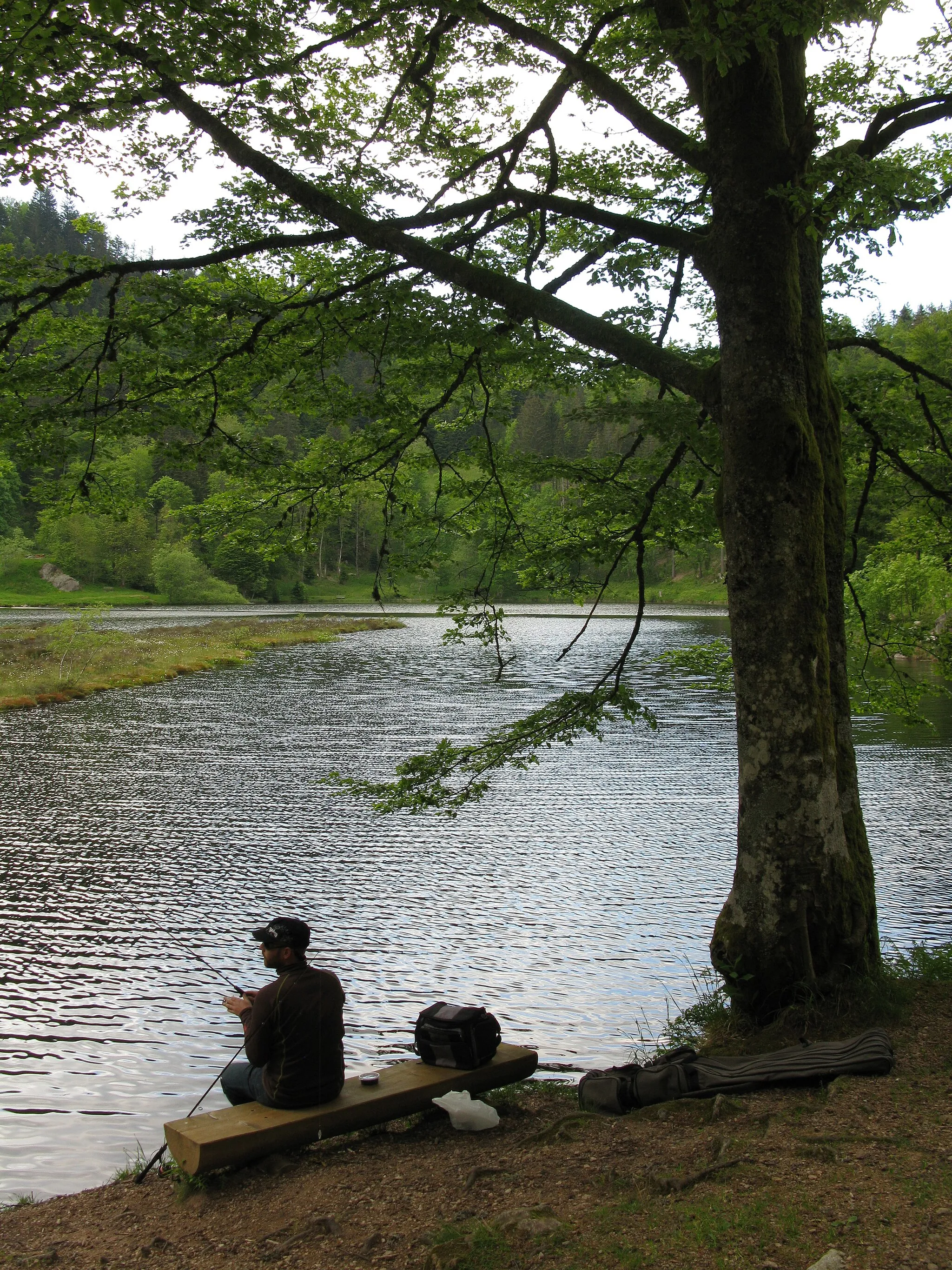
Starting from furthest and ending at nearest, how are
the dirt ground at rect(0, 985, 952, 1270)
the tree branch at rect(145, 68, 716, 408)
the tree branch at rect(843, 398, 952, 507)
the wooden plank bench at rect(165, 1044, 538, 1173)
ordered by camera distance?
the tree branch at rect(843, 398, 952, 507), the tree branch at rect(145, 68, 716, 408), the wooden plank bench at rect(165, 1044, 538, 1173), the dirt ground at rect(0, 985, 952, 1270)

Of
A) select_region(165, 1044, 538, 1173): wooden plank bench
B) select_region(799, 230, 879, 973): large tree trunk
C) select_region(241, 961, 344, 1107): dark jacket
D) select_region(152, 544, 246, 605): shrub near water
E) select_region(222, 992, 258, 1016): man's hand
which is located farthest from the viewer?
select_region(152, 544, 246, 605): shrub near water

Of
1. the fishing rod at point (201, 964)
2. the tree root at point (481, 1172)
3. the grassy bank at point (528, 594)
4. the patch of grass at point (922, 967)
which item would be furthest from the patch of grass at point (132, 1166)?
the grassy bank at point (528, 594)

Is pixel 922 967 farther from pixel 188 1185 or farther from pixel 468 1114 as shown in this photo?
pixel 188 1185

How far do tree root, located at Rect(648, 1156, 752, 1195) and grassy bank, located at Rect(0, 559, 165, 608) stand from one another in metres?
97.0

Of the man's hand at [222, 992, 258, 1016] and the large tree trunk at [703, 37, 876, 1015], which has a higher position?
the large tree trunk at [703, 37, 876, 1015]

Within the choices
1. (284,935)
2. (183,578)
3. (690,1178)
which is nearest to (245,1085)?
(284,935)

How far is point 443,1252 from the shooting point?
14.5 feet

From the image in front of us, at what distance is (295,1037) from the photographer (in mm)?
5941

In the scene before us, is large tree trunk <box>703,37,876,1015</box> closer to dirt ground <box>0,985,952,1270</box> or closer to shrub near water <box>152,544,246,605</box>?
dirt ground <box>0,985,952,1270</box>

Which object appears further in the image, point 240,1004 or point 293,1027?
point 240,1004

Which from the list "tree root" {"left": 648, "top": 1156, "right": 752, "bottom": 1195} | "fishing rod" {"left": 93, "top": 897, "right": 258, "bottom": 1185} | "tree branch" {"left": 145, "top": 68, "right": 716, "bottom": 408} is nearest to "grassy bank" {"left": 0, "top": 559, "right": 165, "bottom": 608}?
"fishing rod" {"left": 93, "top": 897, "right": 258, "bottom": 1185}

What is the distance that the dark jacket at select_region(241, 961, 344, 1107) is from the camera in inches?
234

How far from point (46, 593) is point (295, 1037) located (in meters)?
113

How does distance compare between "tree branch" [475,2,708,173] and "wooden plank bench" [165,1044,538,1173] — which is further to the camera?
"tree branch" [475,2,708,173]
